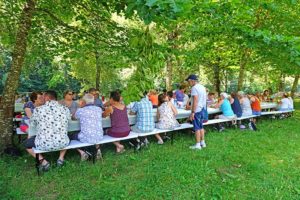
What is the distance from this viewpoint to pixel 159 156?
6066 mm

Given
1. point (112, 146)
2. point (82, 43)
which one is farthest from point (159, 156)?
point (82, 43)

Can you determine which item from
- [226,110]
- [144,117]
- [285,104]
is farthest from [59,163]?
[285,104]

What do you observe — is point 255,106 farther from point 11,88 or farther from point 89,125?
point 11,88

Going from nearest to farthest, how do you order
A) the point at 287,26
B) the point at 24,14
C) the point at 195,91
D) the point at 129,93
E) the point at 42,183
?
the point at 129,93 < the point at 42,183 < the point at 24,14 < the point at 195,91 < the point at 287,26

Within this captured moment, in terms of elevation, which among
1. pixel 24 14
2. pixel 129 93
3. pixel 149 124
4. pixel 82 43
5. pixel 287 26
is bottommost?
pixel 149 124

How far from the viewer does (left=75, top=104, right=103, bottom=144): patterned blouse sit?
5691 mm

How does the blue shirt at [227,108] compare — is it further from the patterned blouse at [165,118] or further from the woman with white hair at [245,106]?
the patterned blouse at [165,118]

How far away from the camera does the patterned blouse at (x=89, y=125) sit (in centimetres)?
569

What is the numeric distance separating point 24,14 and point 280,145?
273 inches

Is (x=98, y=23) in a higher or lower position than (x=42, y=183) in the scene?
higher

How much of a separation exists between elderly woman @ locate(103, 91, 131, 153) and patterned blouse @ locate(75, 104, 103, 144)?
0.46 m

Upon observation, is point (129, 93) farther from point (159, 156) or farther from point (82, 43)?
point (82, 43)

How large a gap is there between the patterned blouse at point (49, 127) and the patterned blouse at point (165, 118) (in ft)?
8.80

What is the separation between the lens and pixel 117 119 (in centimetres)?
627
